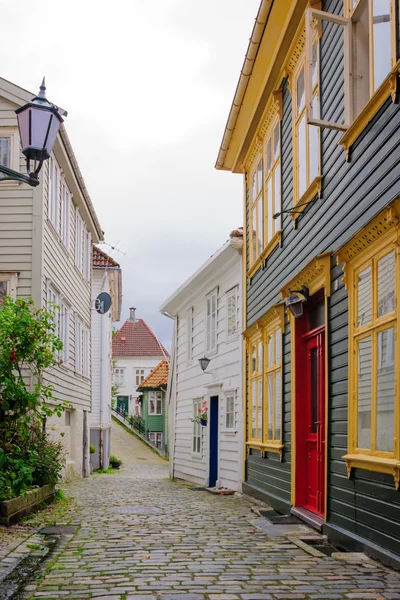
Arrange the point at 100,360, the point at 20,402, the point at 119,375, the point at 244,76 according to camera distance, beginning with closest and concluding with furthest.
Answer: the point at 20,402 → the point at 244,76 → the point at 100,360 → the point at 119,375

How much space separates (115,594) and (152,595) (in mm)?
260

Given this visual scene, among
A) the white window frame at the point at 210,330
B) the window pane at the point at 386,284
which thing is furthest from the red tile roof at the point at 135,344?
the window pane at the point at 386,284

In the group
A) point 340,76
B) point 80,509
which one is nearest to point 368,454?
point 340,76

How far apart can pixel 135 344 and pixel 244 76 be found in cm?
5421

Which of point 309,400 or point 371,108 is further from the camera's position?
point 309,400

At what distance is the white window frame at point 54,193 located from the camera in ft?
52.7

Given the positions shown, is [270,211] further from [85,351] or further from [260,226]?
[85,351]

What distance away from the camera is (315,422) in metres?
9.77

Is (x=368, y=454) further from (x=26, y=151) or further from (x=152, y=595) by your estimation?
(x=26, y=151)

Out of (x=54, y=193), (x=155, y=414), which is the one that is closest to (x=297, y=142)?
(x=54, y=193)

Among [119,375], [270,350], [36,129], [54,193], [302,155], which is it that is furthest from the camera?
[119,375]

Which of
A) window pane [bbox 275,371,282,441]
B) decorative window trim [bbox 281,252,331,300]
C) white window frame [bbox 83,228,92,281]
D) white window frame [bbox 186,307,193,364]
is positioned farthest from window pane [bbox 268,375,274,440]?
white window frame [bbox 83,228,92,281]

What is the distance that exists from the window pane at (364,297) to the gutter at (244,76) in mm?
4533

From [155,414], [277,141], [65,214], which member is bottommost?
[155,414]
